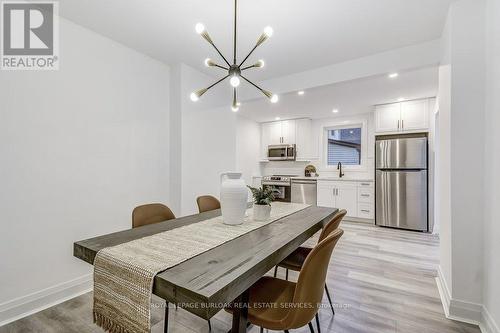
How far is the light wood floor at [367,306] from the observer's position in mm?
1680

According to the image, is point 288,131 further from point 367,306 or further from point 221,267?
point 221,267

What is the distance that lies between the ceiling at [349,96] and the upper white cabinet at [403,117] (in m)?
0.19

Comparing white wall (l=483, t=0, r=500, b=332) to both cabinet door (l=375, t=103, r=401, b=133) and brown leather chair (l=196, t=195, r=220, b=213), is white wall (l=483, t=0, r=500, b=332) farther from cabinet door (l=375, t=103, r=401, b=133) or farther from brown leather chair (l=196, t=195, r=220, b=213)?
cabinet door (l=375, t=103, r=401, b=133)

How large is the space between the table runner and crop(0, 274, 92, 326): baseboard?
1255mm

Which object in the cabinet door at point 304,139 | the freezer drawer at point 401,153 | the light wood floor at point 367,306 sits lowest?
the light wood floor at point 367,306

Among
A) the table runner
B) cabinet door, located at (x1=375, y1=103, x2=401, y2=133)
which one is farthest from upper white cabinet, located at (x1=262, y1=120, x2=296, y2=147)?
the table runner

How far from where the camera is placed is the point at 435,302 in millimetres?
2004

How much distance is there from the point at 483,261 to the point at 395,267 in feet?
3.53

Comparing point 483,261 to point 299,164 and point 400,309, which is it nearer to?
point 400,309

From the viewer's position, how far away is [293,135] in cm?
579

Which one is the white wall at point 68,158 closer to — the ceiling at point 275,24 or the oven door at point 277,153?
the ceiling at point 275,24

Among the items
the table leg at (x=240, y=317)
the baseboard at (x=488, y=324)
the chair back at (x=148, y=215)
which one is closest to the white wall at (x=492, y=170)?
the baseboard at (x=488, y=324)

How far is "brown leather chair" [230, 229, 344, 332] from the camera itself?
105 centimetres

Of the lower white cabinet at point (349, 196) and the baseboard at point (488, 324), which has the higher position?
the lower white cabinet at point (349, 196)
